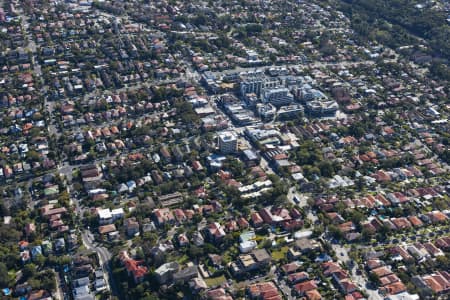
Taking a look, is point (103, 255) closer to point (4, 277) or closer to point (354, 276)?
point (4, 277)

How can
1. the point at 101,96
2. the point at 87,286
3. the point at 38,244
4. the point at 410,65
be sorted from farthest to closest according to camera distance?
the point at 410,65, the point at 101,96, the point at 38,244, the point at 87,286

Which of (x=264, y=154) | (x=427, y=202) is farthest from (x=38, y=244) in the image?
(x=427, y=202)

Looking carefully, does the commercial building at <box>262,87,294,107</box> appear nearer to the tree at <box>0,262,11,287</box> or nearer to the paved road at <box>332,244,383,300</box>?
the paved road at <box>332,244,383,300</box>

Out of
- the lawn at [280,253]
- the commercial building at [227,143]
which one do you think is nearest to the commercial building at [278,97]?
the commercial building at [227,143]

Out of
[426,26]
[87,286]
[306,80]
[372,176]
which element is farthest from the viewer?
[426,26]

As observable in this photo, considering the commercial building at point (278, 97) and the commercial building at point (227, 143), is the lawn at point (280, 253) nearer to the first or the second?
the commercial building at point (227, 143)

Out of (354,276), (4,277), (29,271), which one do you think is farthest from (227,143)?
(4,277)

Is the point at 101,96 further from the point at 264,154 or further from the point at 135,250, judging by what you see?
the point at 135,250
